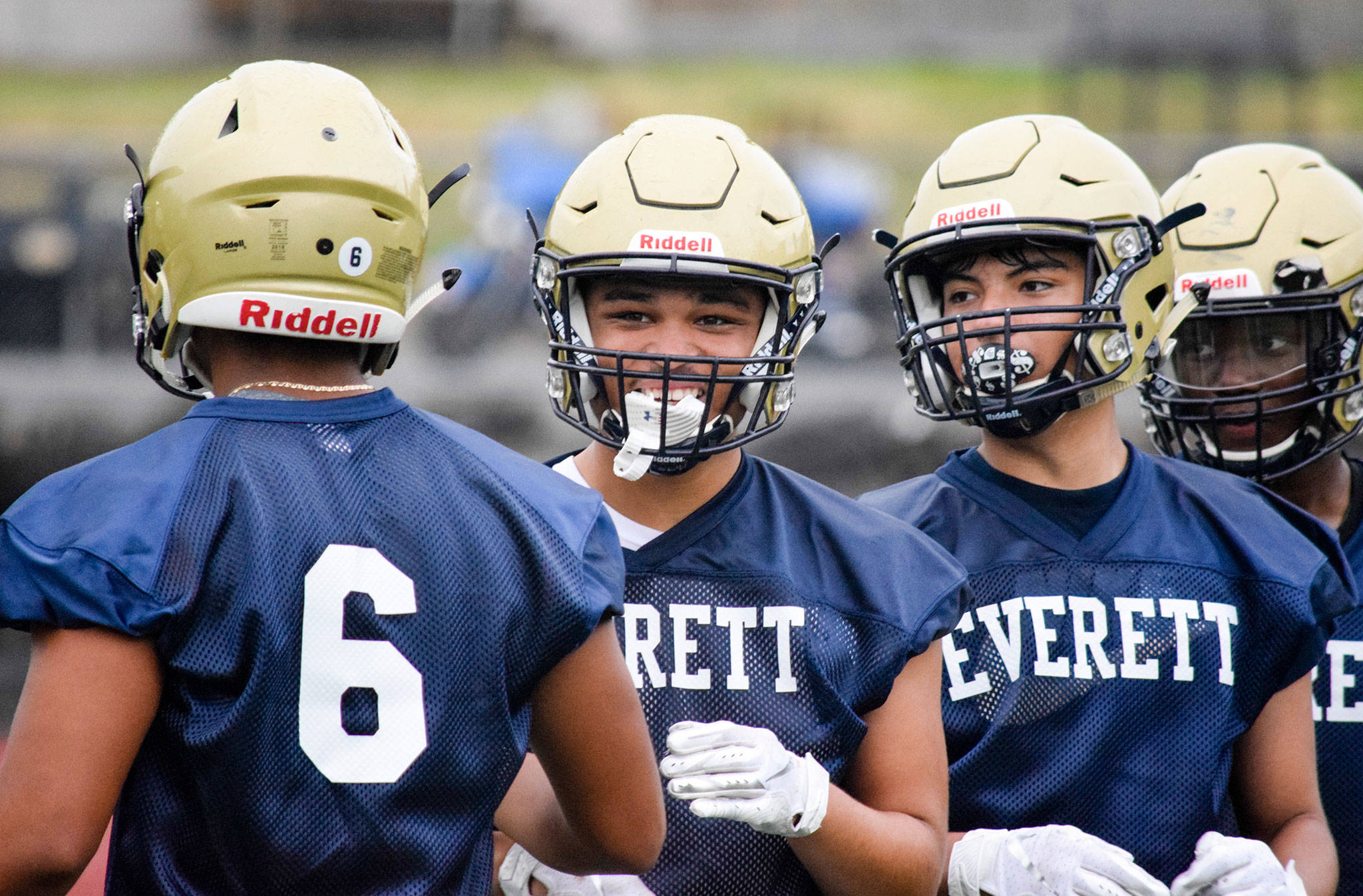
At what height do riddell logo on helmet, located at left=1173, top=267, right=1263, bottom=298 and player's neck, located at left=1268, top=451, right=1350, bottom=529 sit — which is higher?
riddell logo on helmet, located at left=1173, top=267, right=1263, bottom=298

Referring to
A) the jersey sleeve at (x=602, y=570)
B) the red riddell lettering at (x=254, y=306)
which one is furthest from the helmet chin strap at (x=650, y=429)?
the red riddell lettering at (x=254, y=306)

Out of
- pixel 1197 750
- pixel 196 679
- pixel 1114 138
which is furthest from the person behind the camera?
pixel 1114 138

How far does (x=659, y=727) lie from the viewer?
2100 mm

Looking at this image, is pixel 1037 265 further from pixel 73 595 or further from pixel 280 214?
pixel 73 595

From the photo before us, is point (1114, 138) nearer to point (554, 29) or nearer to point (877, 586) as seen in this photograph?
point (554, 29)

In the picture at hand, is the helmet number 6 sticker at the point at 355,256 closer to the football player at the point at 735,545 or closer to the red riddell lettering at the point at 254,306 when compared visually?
the red riddell lettering at the point at 254,306

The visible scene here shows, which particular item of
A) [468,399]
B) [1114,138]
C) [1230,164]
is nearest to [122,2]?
[468,399]

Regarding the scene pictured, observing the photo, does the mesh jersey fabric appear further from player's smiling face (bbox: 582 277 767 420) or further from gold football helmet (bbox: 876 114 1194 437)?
player's smiling face (bbox: 582 277 767 420)

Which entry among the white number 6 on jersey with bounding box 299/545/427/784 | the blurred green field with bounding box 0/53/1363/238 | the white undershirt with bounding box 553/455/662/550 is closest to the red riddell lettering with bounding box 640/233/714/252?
the white undershirt with bounding box 553/455/662/550

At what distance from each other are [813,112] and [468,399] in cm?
867

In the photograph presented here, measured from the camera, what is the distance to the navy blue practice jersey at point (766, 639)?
2.08 m

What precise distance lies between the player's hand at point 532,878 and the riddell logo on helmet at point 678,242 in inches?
37.6

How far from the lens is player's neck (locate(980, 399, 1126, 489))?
8.40ft

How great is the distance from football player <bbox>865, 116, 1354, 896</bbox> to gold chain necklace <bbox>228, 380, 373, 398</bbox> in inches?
47.6
